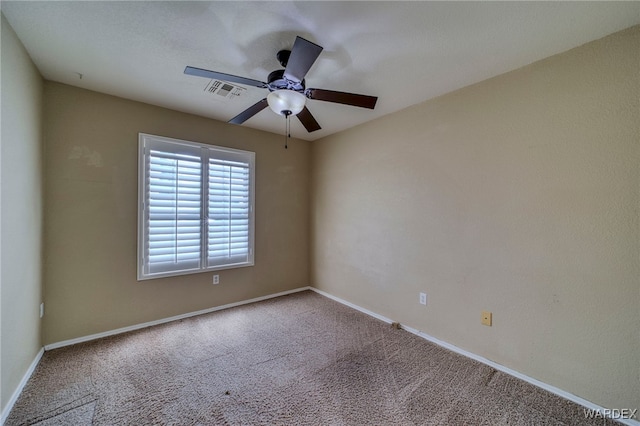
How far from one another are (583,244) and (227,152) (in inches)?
142

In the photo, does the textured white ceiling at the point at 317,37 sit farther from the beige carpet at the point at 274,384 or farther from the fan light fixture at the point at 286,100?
the beige carpet at the point at 274,384

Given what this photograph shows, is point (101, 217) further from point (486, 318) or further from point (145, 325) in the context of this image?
point (486, 318)

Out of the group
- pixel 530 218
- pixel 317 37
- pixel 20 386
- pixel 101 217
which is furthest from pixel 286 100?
pixel 20 386

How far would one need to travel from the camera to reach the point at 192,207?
3146 millimetres

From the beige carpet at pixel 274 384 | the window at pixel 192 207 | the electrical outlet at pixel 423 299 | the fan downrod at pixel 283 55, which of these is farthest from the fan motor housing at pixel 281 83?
the electrical outlet at pixel 423 299

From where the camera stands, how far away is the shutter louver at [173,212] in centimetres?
291

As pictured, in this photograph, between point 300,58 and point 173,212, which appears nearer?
point 300,58

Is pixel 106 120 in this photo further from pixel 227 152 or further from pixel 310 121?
pixel 310 121

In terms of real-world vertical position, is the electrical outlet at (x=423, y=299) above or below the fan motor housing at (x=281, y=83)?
below

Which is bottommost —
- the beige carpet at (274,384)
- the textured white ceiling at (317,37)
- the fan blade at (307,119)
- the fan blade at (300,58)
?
the beige carpet at (274,384)

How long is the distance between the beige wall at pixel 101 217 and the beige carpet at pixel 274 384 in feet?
1.14

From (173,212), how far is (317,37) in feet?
7.88

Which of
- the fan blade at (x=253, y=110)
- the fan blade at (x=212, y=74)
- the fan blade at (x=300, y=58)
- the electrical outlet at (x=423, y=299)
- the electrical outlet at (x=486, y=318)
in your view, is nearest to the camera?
the fan blade at (x=300, y=58)

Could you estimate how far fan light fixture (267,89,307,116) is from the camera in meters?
1.84
